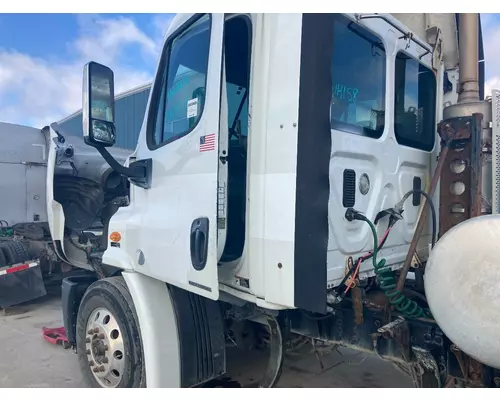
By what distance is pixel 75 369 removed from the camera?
408 cm

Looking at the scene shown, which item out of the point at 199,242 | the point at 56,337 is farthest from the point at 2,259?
the point at 199,242

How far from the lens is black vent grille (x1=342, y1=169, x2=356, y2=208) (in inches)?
91.0

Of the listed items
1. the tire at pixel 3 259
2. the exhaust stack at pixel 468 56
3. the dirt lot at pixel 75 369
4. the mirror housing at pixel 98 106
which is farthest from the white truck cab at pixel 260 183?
the tire at pixel 3 259

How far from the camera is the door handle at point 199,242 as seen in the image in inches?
87.8

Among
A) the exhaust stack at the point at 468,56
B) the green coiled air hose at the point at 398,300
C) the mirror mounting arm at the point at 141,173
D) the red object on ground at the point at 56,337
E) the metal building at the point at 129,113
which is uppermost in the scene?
the metal building at the point at 129,113

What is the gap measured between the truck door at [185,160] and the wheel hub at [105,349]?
20.5 inches

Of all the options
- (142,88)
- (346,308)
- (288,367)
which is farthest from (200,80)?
(142,88)

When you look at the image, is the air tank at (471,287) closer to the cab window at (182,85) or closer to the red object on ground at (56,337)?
the cab window at (182,85)

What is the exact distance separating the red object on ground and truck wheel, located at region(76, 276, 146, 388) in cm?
139

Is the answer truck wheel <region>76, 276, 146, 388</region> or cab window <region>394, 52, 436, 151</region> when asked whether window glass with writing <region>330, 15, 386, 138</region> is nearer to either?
cab window <region>394, 52, 436, 151</region>

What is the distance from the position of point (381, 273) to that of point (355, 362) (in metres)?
2.01

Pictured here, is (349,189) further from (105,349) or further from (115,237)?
(105,349)

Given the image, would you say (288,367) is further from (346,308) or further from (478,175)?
(478,175)

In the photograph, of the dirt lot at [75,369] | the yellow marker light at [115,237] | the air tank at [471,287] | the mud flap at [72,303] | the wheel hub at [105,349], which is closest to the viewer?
the air tank at [471,287]
